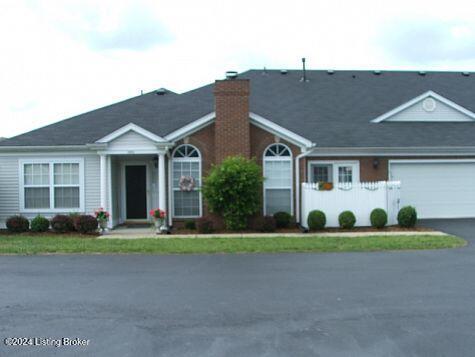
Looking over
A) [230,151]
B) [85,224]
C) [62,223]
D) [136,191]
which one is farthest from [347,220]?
[62,223]

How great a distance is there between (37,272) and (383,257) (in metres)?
7.41

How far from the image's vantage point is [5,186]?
17.0 meters

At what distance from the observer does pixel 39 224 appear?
15891 mm

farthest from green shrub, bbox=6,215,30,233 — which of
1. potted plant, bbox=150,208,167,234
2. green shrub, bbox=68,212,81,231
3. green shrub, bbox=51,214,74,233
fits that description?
potted plant, bbox=150,208,167,234

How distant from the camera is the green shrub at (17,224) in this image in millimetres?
15883

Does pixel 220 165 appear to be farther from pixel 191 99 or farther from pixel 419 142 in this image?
pixel 419 142

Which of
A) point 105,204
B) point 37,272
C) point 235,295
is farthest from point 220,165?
point 235,295

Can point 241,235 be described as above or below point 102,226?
below

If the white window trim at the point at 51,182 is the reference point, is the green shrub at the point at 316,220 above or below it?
below

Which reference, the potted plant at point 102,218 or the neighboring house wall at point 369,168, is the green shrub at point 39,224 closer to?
the potted plant at point 102,218

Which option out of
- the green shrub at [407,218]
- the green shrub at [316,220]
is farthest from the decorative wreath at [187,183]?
the green shrub at [407,218]

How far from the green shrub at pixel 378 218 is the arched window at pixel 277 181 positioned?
2.76 metres

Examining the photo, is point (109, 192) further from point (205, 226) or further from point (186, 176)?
point (205, 226)

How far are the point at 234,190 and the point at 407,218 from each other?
5.75 m
